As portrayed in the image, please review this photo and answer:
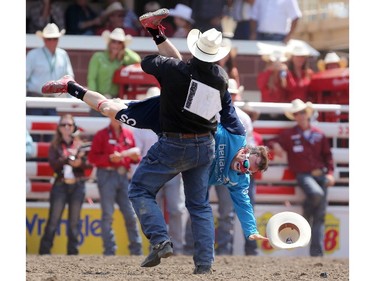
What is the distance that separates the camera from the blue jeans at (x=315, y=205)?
1204 cm

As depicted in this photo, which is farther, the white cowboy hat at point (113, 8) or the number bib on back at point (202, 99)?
the white cowboy hat at point (113, 8)

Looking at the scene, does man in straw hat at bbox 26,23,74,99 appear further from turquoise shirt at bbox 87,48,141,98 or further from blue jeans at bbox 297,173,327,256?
blue jeans at bbox 297,173,327,256

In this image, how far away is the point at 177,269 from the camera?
871cm

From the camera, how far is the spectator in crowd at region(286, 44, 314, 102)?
12555 mm

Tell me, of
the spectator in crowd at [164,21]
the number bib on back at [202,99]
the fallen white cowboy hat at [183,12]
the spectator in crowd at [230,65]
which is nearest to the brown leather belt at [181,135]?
the number bib on back at [202,99]

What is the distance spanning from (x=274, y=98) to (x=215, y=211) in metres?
1.72

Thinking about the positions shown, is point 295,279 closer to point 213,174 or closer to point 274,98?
point 213,174

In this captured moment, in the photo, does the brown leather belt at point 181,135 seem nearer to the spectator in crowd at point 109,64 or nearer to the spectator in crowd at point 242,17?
the spectator in crowd at point 109,64

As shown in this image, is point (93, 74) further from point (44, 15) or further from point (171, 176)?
point (171, 176)

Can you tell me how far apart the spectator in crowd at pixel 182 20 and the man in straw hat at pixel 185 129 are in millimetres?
5999

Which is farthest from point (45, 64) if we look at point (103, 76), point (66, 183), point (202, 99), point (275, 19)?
point (202, 99)

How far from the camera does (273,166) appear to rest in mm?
12211

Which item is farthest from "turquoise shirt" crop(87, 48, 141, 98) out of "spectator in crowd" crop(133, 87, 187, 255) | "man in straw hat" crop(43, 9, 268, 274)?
"man in straw hat" crop(43, 9, 268, 274)

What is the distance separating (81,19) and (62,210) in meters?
3.62
